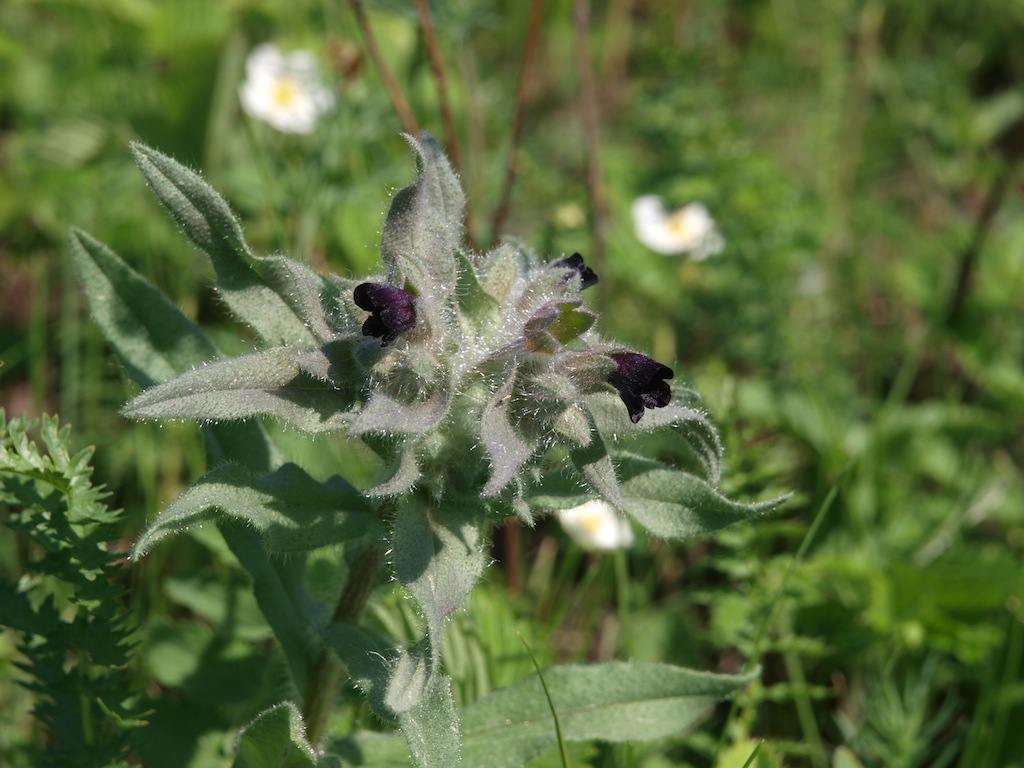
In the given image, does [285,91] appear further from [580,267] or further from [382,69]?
[580,267]

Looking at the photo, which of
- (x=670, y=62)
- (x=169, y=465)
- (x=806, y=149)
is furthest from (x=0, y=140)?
(x=806, y=149)

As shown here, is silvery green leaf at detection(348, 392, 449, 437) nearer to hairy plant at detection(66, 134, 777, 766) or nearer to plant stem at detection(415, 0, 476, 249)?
hairy plant at detection(66, 134, 777, 766)

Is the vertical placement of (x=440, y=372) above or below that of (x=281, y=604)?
above

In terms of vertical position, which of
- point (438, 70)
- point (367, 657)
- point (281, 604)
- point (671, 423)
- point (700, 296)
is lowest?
point (367, 657)

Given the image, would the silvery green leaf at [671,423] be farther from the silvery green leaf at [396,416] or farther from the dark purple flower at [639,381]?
the silvery green leaf at [396,416]

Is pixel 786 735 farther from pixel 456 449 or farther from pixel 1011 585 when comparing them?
pixel 456 449

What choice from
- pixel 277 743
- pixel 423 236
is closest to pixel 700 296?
pixel 423 236
